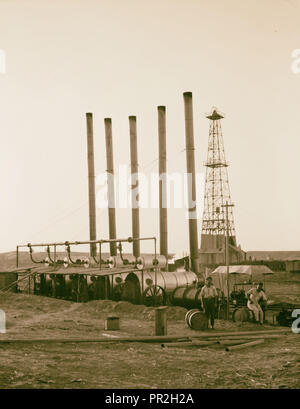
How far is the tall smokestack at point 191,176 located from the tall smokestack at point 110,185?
8.49 m

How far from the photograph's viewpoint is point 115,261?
28.2 meters

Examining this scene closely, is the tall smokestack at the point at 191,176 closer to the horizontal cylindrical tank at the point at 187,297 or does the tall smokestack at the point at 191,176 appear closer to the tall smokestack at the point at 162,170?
the tall smokestack at the point at 162,170

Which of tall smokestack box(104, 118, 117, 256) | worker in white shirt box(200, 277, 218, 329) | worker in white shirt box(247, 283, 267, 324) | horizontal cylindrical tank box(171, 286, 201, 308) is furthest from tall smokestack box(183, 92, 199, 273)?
worker in white shirt box(200, 277, 218, 329)

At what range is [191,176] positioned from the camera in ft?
98.7

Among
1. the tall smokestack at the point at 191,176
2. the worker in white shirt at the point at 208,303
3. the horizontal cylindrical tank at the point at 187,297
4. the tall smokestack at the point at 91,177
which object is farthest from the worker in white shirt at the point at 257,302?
the tall smokestack at the point at 91,177

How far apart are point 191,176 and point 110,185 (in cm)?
886

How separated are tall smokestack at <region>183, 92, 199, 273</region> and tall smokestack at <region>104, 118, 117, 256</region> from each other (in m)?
8.49

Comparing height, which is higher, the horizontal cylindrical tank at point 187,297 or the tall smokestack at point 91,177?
the tall smokestack at point 91,177

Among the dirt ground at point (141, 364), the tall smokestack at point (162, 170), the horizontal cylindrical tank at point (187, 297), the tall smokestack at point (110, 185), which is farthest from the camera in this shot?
the tall smokestack at point (110, 185)

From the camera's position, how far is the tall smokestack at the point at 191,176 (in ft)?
93.9

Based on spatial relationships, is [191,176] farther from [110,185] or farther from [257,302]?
[257,302]
